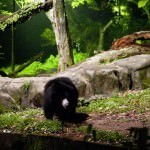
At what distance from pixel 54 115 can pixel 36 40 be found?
57.1 ft

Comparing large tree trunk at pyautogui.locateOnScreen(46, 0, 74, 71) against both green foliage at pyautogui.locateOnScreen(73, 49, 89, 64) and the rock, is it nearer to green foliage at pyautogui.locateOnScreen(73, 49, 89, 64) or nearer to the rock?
the rock

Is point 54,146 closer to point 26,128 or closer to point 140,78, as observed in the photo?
point 26,128

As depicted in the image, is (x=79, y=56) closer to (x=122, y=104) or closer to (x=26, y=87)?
(x=26, y=87)

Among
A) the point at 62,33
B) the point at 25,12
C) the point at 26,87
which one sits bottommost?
the point at 26,87

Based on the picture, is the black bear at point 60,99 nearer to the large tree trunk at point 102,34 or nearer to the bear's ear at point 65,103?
the bear's ear at point 65,103

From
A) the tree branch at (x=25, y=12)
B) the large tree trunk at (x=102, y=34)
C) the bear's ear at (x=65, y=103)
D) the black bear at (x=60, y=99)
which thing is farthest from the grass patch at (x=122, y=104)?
the large tree trunk at (x=102, y=34)

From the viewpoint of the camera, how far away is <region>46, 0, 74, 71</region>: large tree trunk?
14.8 meters

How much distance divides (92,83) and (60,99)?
350cm

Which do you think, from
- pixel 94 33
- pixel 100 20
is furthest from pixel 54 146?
pixel 100 20

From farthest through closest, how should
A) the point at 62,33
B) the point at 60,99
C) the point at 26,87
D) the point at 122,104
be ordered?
the point at 62,33 → the point at 26,87 → the point at 122,104 → the point at 60,99

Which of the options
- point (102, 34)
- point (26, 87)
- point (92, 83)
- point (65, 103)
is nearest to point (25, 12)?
point (26, 87)

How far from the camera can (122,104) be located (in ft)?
31.8

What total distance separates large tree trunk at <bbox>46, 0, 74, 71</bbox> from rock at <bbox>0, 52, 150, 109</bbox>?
280cm

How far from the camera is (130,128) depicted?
744cm
